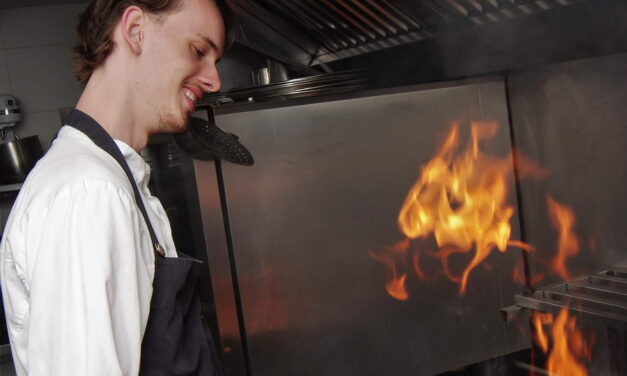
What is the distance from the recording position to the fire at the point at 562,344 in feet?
3.78

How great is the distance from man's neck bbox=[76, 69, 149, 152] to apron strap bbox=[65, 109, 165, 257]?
0.6 inches

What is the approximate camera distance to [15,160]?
8.21 feet

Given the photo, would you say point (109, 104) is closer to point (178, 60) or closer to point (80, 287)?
point (178, 60)

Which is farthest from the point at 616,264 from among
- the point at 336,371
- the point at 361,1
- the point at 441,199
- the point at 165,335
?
the point at 165,335

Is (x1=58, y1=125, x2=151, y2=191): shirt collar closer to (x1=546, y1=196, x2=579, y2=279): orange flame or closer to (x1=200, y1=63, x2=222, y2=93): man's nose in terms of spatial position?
(x1=200, y1=63, x2=222, y2=93): man's nose

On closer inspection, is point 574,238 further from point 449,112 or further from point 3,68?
point 3,68

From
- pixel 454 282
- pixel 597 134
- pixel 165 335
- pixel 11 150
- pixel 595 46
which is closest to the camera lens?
pixel 165 335

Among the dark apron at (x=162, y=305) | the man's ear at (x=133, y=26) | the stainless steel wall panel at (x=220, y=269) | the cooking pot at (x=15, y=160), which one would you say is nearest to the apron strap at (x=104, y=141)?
the dark apron at (x=162, y=305)

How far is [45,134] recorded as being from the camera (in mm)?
2998

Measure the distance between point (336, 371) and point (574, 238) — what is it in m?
0.57

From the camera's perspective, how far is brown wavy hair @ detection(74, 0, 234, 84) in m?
0.80

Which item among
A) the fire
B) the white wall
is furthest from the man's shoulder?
the white wall

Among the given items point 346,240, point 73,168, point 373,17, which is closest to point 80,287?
point 73,168

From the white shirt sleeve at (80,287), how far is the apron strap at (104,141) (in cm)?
14
